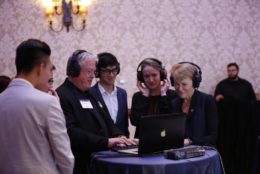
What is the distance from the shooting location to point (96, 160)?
8.05 ft

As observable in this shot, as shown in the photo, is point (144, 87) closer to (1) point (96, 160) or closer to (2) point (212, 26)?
(1) point (96, 160)

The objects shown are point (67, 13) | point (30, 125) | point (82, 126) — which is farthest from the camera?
point (67, 13)

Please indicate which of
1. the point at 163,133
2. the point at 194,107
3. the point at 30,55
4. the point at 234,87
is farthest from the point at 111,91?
the point at 234,87

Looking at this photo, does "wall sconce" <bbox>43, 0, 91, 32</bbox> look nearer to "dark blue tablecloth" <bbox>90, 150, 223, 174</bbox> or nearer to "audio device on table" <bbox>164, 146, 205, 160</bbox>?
"dark blue tablecloth" <bbox>90, 150, 223, 174</bbox>

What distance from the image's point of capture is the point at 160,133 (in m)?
2.43

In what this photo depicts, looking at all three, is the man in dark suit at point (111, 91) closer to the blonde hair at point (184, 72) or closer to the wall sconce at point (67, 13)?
the blonde hair at point (184, 72)

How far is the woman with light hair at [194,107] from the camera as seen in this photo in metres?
2.88

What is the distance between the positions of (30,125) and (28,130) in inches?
1.0

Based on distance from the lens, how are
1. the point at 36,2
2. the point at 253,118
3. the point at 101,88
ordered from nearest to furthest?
the point at 101,88 → the point at 253,118 → the point at 36,2

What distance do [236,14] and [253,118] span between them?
7.42ft

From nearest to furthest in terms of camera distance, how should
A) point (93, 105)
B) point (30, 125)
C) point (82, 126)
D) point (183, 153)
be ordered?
1. point (30, 125)
2. point (183, 153)
3. point (82, 126)
4. point (93, 105)

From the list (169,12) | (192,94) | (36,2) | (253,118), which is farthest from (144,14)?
(192,94)

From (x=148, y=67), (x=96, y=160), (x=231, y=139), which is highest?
(x=148, y=67)

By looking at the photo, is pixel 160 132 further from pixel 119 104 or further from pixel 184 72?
pixel 119 104
